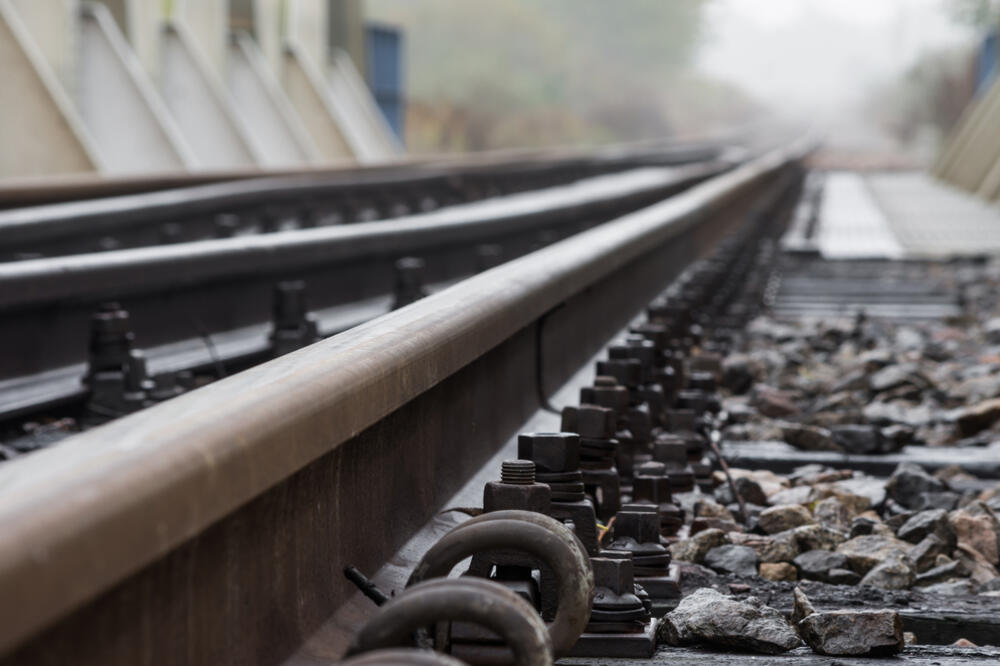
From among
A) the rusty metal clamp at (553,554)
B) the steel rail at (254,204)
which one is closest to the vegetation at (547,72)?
the steel rail at (254,204)

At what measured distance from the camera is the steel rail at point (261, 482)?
1126mm

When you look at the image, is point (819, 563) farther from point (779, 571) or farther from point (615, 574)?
point (615, 574)

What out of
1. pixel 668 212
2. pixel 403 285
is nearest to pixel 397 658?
pixel 403 285

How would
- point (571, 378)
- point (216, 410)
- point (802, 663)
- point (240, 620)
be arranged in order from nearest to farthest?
point (216, 410) → point (240, 620) → point (802, 663) → point (571, 378)

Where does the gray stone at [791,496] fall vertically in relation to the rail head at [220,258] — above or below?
below

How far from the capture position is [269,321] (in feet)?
21.6

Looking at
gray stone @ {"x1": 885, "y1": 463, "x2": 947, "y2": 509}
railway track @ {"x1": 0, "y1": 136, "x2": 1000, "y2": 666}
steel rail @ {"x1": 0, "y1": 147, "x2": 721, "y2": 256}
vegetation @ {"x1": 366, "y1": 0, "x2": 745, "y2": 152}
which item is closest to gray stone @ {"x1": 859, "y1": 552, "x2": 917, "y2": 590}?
railway track @ {"x1": 0, "y1": 136, "x2": 1000, "y2": 666}

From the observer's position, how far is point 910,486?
404cm

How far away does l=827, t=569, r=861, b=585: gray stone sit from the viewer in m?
3.12

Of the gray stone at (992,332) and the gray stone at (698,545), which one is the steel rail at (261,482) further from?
the gray stone at (992,332)

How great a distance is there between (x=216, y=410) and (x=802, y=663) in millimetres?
1145

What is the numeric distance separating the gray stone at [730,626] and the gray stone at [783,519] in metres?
1.05

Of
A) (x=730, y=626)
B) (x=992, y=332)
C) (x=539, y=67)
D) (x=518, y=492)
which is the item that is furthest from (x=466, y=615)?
(x=539, y=67)

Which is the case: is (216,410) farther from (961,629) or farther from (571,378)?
(571,378)
